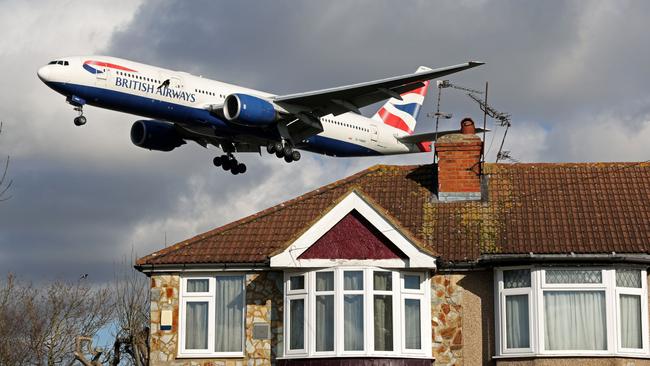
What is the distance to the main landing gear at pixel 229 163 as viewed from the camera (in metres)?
51.2

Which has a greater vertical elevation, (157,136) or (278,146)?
(157,136)

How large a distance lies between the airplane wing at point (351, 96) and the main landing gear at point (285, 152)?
1799 mm

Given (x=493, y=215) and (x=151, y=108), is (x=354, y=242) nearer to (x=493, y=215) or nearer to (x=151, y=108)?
(x=493, y=215)

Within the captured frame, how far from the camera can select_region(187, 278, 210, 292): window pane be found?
1000 inches

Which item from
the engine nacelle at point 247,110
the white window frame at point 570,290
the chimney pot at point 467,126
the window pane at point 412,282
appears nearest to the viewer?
the white window frame at point 570,290

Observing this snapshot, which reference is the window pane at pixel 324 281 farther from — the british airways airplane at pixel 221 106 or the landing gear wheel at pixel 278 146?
the landing gear wheel at pixel 278 146

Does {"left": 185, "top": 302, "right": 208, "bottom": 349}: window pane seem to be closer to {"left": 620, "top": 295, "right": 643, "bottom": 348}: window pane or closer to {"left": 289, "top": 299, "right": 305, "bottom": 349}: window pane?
{"left": 289, "top": 299, "right": 305, "bottom": 349}: window pane

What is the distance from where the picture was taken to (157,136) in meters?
49.2

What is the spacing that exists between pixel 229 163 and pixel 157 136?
3.89 meters

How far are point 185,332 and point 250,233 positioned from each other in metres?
2.99

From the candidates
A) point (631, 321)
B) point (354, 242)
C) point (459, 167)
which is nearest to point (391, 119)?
point (459, 167)

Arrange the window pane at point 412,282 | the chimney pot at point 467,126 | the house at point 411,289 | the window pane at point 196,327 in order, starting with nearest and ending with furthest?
the house at point 411,289 → the window pane at point 412,282 → the window pane at point 196,327 → the chimney pot at point 467,126

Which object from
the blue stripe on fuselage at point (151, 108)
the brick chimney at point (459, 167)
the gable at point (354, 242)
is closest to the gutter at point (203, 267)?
the gable at point (354, 242)

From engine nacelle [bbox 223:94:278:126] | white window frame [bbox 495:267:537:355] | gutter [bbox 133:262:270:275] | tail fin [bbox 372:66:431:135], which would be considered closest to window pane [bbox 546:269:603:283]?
white window frame [bbox 495:267:537:355]
